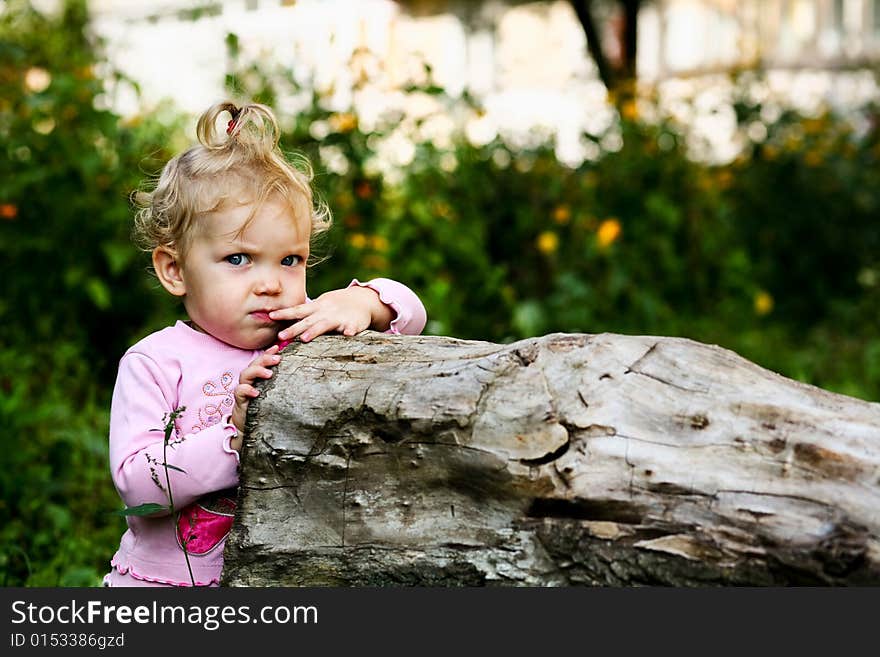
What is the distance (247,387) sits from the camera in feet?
6.45

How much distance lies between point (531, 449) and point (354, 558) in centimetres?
37

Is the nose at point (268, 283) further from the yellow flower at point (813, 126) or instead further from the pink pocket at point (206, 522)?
the yellow flower at point (813, 126)

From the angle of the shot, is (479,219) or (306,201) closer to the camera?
(306,201)

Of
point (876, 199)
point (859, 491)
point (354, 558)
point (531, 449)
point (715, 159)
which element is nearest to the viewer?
point (859, 491)

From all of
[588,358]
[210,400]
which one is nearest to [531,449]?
[588,358]

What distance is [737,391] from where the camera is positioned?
1733 mm

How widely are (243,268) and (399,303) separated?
1.18ft

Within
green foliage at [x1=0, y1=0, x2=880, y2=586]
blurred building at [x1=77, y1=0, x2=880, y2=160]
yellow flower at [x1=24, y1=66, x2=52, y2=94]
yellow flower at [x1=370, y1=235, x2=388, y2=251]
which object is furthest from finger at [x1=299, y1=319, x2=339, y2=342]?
blurred building at [x1=77, y1=0, x2=880, y2=160]

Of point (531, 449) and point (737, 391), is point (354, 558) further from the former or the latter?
point (737, 391)

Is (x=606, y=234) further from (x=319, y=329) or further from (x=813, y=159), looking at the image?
(x=319, y=329)

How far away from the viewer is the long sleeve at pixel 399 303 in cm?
228

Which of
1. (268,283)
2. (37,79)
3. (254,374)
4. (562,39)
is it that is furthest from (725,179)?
(562,39)

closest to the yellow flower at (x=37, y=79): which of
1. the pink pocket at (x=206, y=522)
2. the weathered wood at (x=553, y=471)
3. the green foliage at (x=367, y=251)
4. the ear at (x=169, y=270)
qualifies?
the green foliage at (x=367, y=251)

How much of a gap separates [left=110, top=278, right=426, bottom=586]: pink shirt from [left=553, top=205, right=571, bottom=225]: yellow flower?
2918 mm
